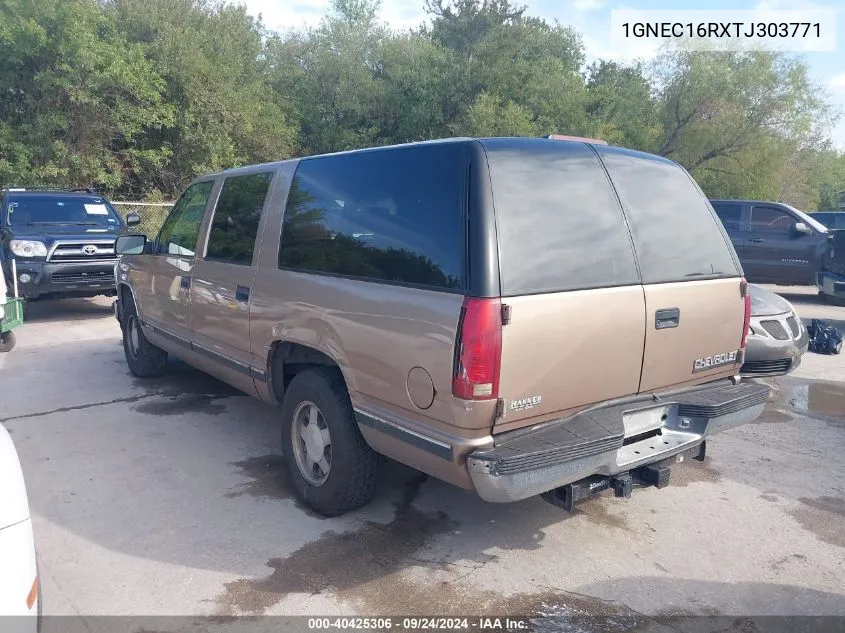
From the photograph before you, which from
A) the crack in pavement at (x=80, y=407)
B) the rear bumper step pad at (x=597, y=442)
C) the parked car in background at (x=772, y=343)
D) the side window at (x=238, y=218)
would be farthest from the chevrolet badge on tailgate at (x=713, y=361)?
the crack in pavement at (x=80, y=407)

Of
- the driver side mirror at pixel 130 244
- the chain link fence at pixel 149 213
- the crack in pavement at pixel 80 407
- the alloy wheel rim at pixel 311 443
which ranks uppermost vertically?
the chain link fence at pixel 149 213

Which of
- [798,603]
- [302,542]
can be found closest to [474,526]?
[302,542]

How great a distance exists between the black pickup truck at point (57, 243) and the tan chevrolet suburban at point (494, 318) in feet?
21.2

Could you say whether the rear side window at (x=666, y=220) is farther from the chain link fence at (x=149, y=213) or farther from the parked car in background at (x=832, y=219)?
the chain link fence at (x=149, y=213)

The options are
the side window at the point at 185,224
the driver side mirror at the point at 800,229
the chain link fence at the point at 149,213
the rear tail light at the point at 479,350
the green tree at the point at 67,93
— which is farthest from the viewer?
the green tree at the point at 67,93

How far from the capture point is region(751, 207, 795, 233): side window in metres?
12.4

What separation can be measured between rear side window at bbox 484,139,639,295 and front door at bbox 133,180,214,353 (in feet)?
9.87

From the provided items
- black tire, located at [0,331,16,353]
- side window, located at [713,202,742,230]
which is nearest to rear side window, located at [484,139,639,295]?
black tire, located at [0,331,16,353]

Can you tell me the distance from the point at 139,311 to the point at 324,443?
340 cm

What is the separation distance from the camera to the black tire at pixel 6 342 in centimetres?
800

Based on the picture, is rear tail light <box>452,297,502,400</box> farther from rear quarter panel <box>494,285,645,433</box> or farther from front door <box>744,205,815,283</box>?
front door <box>744,205,815,283</box>

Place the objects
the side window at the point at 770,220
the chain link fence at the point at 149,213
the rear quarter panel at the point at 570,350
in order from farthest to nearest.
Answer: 1. the chain link fence at the point at 149,213
2. the side window at the point at 770,220
3. the rear quarter panel at the point at 570,350

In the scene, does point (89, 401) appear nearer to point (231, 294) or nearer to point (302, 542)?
point (231, 294)

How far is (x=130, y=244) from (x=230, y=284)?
1.98m
